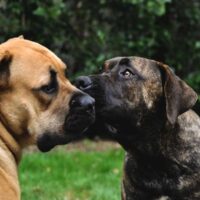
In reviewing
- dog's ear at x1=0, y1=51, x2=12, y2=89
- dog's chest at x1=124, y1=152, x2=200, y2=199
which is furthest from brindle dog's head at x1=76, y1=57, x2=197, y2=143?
dog's ear at x1=0, y1=51, x2=12, y2=89

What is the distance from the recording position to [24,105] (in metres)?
5.51

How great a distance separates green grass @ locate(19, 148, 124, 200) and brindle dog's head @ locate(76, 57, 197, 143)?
2.05 meters

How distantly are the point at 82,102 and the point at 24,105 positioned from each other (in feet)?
1.42

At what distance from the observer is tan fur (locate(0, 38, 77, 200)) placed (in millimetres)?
5488

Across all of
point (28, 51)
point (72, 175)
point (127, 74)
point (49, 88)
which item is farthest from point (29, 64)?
point (72, 175)

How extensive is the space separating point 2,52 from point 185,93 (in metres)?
1.60

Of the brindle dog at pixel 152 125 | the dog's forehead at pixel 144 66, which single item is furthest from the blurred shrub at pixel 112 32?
the brindle dog at pixel 152 125

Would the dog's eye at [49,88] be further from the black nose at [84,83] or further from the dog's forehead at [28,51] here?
the black nose at [84,83]

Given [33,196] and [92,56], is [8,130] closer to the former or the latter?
[33,196]

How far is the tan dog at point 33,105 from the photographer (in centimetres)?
550

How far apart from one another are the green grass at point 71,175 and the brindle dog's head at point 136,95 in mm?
2049

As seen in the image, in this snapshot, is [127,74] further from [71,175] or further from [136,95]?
[71,175]

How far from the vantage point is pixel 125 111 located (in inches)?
242

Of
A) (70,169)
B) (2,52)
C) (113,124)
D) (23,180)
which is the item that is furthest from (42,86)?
(70,169)
